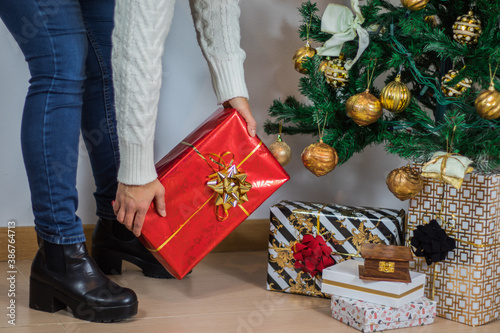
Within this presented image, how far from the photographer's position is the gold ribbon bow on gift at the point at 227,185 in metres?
1.08

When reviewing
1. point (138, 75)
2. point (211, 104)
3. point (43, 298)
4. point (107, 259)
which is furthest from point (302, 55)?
point (43, 298)

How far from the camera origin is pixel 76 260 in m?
1.03

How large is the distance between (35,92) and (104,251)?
431 mm

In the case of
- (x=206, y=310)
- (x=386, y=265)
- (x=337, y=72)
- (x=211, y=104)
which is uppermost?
(x=337, y=72)

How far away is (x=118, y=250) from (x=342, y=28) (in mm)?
699

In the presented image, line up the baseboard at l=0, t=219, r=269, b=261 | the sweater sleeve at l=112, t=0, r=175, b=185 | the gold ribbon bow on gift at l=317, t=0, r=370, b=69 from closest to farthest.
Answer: the sweater sleeve at l=112, t=0, r=175, b=185 → the gold ribbon bow on gift at l=317, t=0, r=370, b=69 → the baseboard at l=0, t=219, r=269, b=261

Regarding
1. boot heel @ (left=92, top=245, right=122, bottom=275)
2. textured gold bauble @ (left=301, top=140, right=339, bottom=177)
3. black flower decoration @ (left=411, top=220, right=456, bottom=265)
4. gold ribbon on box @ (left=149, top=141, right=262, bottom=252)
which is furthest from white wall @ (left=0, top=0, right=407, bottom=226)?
black flower decoration @ (left=411, top=220, right=456, bottom=265)

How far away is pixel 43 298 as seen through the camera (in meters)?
1.06

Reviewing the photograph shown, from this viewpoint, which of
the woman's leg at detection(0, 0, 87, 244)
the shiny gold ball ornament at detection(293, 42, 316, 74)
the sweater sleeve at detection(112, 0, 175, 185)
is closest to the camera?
the sweater sleeve at detection(112, 0, 175, 185)

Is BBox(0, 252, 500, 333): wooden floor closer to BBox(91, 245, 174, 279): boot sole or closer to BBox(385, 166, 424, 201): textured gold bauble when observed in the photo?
BBox(91, 245, 174, 279): boot sole

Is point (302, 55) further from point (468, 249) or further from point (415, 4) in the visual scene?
point (468, 249)

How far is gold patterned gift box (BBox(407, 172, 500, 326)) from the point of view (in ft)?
3.54

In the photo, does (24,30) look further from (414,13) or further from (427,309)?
(427,309)

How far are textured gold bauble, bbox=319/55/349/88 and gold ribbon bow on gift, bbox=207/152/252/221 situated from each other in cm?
33
